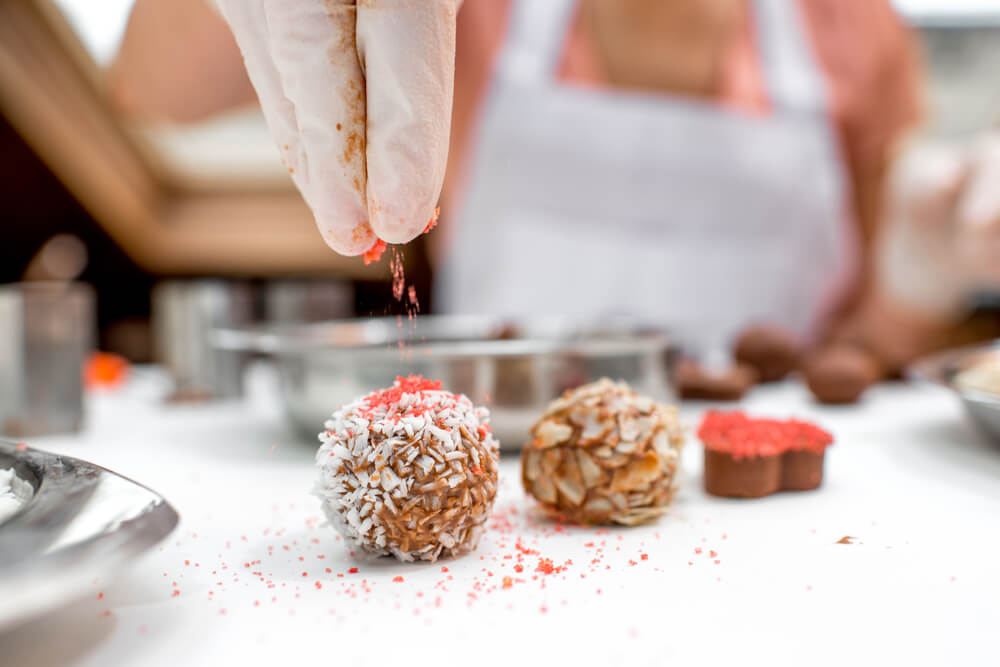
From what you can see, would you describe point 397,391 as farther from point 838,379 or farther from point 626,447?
point 838,379

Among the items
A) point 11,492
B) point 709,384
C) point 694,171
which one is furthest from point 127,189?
point 11,492

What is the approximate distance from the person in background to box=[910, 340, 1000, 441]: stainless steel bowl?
31 cm

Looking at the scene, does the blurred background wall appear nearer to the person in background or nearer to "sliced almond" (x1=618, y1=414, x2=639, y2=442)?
the person in background

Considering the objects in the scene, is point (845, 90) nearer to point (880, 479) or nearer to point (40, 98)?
point (880, 479)

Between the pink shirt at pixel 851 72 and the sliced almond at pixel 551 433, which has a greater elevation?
the pink shirt at pixel 851 72

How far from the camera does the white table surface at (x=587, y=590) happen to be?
0.27 meters

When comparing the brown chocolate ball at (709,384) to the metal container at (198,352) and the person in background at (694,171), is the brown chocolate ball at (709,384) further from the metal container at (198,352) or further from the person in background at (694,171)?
the metal container at (198,352)

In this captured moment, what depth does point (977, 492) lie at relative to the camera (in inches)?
18.4

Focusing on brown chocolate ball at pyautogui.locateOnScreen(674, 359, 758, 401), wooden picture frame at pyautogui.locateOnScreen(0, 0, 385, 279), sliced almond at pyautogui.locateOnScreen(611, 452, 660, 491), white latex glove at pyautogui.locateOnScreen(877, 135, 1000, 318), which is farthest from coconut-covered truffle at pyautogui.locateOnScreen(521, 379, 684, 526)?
wooden picture frame at pyautogui.locateOnScreen(0, 0, 385, 279)

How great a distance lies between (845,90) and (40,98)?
56.6 inches

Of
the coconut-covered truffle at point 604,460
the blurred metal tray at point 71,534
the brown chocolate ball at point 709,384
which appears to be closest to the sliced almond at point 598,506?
the coconut-covered truffle at point 604,460

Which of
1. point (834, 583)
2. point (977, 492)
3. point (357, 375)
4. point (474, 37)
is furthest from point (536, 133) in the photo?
point (834, 583)

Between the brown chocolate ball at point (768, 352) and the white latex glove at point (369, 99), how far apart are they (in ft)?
2.33

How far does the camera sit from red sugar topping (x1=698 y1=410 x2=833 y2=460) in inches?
18.1
